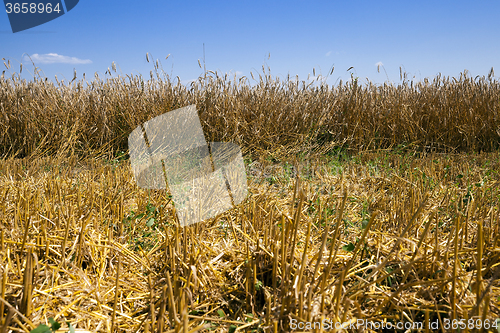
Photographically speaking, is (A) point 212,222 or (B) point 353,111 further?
(B) point 353,111

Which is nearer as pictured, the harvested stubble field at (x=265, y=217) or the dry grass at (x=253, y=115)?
the harvested stubble field at (x=265, y=217)

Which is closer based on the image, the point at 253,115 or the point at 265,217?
the point at 265,217

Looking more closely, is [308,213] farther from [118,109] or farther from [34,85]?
[34,85]

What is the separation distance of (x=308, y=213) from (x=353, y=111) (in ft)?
10.9

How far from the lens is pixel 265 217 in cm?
211

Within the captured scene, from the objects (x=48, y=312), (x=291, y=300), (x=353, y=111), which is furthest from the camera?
(x=353, y=111)

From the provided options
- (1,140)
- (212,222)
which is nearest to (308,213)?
(212,222)

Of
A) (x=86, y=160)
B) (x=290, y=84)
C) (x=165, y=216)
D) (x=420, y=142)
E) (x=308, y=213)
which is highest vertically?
(x=290, y=84)

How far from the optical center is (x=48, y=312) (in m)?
1.35

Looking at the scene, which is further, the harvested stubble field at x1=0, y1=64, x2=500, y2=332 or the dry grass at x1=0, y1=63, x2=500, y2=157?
the dry grass at x1=0, y1=63, x2=500, y2=157

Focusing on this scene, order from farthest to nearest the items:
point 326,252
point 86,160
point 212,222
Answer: point 86,160
point 212,222
point 326,252

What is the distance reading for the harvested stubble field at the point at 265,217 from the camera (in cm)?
129

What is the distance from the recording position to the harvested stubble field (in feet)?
4.25

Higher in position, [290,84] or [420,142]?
[290,84]
